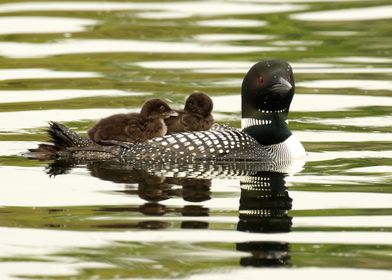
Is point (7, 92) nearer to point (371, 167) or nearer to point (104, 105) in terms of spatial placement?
point (104, 105)

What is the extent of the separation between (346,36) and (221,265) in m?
9.99

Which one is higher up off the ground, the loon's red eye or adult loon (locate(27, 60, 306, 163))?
the loon's red eye

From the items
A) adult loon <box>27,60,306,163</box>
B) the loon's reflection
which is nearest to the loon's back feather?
adult loon <box>27,60,306,163</box>

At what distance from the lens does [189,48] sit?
1666 centimetres

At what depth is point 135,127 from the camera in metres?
10.9

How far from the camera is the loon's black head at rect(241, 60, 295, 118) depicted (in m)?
10.9

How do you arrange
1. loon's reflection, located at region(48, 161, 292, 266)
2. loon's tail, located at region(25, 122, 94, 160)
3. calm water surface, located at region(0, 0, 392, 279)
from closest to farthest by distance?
1. calm water surface, located at region(0, 0, 392, 279)
2. loon's reflection, located at region(48, 161, 292, 266)
3. loon's tail, located at region(25, 122, 94, 160)

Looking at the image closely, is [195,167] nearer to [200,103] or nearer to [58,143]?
[200,103]

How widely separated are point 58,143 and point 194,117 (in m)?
0.99

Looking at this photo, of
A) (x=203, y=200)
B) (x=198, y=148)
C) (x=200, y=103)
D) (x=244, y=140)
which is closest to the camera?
(x=203, y=200)

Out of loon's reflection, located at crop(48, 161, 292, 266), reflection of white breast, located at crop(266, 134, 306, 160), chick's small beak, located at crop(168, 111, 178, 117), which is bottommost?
loon's reflection, located at crop(48, 161, 292, 266)

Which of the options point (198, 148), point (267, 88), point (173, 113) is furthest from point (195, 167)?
point (267, 88)

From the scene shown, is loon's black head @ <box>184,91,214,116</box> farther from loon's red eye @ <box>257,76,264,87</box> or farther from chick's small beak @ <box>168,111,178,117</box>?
loon's red eye @ <box>257,76,264,87</box>

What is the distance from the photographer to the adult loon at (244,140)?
1071 centimetres
